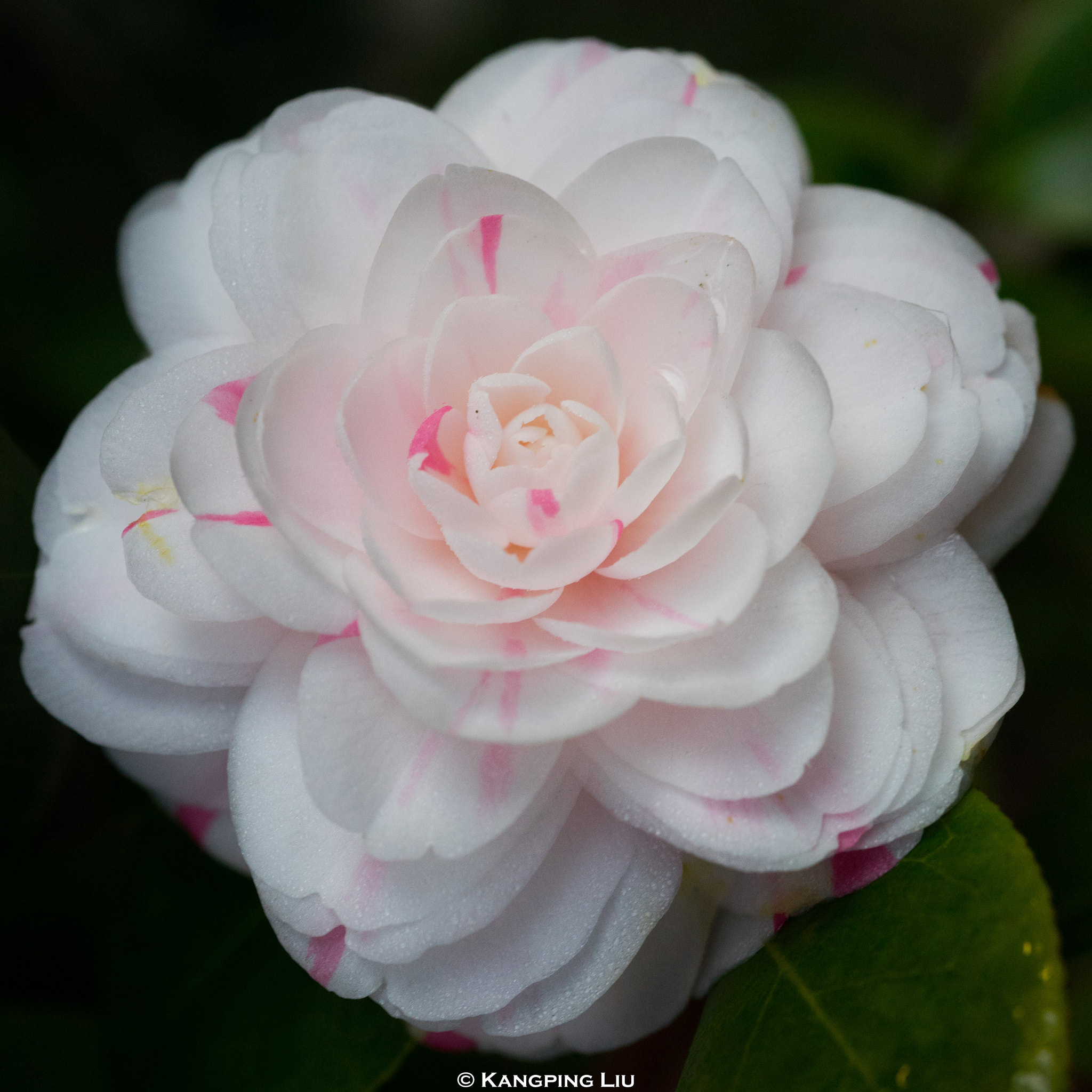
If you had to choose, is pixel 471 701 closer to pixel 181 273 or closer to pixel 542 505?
pixel 542 505

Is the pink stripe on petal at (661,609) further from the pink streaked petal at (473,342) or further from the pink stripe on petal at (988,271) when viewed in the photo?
the pink stripe on petal at (988,271)

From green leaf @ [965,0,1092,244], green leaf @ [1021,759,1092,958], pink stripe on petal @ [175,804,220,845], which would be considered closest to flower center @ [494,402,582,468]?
pink stripe on petal @ [175,804,220,845]

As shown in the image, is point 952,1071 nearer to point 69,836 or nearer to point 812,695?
point 812,695

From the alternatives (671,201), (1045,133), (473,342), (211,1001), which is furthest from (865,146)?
(211,1001)

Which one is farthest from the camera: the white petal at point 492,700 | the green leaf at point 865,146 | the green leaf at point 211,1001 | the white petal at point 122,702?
the green leaf at point 865,146

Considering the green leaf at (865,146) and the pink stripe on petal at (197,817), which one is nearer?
the pink stripe on petal at (197,817)

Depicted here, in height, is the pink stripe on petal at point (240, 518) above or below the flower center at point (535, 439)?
below

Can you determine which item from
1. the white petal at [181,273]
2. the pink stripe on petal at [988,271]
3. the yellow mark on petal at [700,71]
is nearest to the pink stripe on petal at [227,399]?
the white petal at [181,273]
